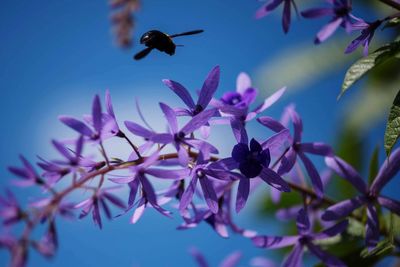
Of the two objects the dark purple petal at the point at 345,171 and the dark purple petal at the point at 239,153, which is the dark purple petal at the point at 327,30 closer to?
the dark purple petal at the point at 345,171

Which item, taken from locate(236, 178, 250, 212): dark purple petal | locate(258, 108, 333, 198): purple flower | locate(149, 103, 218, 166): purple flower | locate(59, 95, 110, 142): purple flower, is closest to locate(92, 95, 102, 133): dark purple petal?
locate(59, 95, 110, 142): purple flower

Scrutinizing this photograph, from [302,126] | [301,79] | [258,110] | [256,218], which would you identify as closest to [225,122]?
[258,110]

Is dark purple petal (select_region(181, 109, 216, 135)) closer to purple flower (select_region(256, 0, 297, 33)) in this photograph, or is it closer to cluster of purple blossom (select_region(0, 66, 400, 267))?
cluster of purple blossom (select_region(0, 66, 400, 267))

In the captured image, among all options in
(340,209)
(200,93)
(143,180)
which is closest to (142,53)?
(200,93)

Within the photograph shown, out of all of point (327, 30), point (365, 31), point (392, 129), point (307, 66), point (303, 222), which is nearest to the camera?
point (392, 129)

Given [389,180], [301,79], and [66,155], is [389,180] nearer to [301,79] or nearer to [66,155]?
[66,155]

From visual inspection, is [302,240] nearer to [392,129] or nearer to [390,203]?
[390,203]
